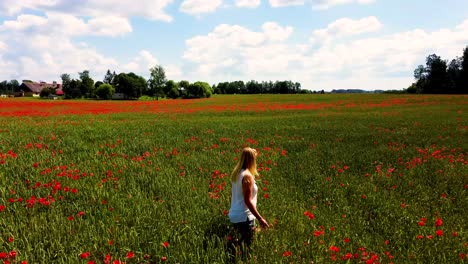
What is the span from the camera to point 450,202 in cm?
688

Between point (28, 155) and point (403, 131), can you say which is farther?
point (403, 131)

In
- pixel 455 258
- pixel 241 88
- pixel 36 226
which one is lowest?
pixel 455 258

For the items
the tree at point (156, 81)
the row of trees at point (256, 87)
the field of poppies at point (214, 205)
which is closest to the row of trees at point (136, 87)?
the tree at point (156, 81)

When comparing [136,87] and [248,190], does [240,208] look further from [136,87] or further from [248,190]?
[136,87]

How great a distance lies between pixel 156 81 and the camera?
114000mm

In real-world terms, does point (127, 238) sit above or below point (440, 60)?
below

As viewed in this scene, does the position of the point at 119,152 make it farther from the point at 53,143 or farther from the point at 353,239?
the point at 353,239

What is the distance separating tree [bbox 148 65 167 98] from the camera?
113 meters

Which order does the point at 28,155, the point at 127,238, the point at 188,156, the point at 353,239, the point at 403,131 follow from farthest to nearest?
the point at 403,131 → the point at 188,156 → the point at 28,155 → the point at 353,239 → the point at 127,238

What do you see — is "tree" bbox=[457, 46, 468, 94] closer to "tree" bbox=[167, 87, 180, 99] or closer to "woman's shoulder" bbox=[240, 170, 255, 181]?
"tree" bbox=[167, 87, 180, 99]

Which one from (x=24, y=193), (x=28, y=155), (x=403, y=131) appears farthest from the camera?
(x=403, y=131)

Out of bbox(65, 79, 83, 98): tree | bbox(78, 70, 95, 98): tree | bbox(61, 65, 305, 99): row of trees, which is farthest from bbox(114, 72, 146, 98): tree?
bbox(65, 79, 83, 98): tree

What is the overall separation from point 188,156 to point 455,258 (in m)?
7.70

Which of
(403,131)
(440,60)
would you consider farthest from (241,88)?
(403,131)
